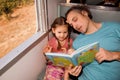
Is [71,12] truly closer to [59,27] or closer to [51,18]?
[59,27]

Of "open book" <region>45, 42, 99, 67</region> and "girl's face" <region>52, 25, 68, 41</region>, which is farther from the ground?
"girl's face" <region>52, 25, 68, 41</region>

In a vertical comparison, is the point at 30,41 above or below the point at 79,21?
below

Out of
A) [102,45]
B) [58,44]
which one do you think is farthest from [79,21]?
[58,44]

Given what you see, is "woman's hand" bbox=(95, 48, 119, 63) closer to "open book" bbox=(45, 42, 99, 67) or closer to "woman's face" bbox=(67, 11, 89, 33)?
"open book" bbox=(45, 42, 99, 67)

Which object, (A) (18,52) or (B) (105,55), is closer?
(B) (105,55)

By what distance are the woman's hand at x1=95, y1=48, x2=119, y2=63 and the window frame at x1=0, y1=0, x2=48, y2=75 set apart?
64cm

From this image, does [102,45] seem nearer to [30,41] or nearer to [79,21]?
[79,21]

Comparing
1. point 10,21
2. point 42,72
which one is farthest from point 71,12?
point 42,72

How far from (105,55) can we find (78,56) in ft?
0.81

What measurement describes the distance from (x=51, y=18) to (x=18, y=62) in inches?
29.7

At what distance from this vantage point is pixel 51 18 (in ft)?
6.88

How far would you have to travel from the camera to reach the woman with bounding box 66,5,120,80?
A: 4.85ft

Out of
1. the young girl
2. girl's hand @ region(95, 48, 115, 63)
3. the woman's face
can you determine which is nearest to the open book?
girl's hand @ region(95, 48, 115, 63)

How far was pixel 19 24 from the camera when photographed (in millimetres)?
1770
